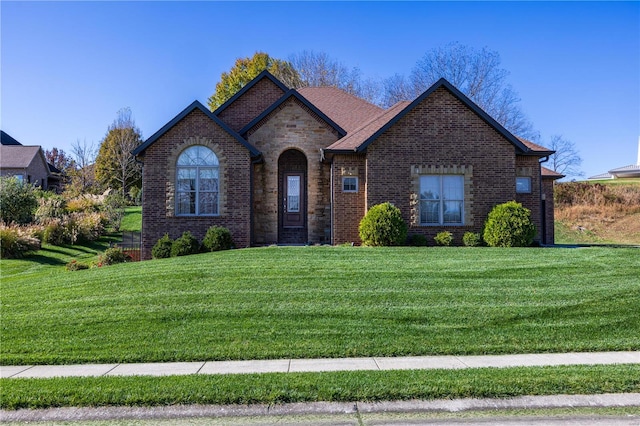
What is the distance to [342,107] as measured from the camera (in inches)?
828

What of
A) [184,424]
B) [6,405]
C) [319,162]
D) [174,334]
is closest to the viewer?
[184,424]

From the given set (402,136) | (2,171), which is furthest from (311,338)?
(2,171)

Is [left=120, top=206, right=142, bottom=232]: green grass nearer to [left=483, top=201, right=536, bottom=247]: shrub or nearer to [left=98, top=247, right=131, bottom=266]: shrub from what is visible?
[left=98, top=247, right=131, bottom=266]: shrub

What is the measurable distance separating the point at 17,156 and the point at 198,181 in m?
37.4

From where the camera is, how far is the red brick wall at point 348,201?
16.0 m

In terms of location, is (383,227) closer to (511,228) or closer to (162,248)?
(511,228)

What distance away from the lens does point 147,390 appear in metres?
5.29

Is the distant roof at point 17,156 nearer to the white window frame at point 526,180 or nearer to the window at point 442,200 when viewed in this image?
the window at point 442,200

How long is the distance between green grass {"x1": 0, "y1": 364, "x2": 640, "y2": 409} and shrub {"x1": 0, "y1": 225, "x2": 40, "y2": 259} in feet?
48.9

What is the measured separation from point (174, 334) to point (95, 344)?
1222 millimetres

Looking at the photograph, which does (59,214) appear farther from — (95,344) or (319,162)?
(95,344)

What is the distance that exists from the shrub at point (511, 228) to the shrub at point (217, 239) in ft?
28.7

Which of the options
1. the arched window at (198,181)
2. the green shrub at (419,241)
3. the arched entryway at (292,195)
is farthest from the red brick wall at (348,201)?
the arched window at (198,181)

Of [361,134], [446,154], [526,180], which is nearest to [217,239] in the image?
[361,134]
